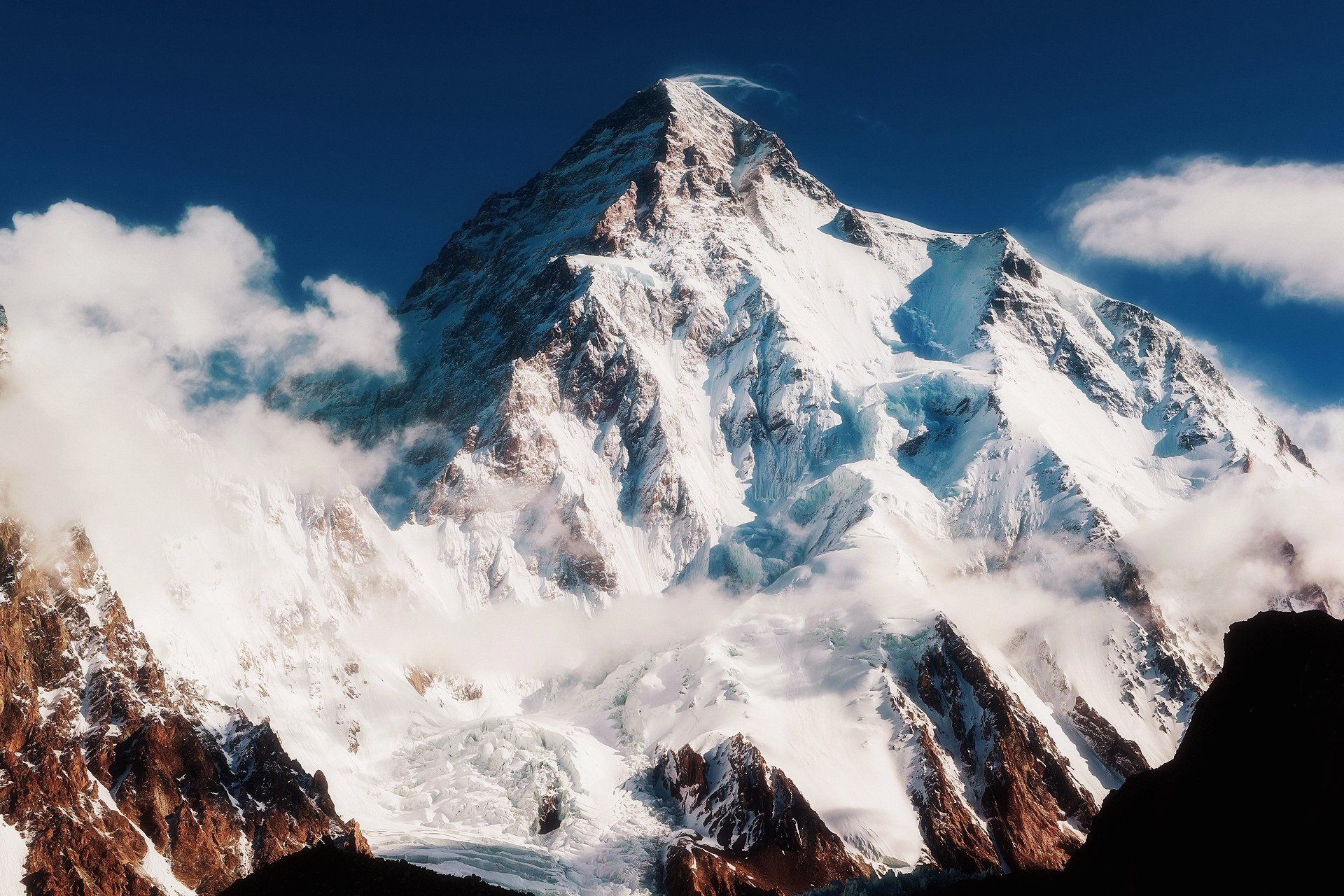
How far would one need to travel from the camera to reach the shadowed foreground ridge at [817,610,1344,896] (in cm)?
1334

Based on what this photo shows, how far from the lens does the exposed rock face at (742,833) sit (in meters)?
118

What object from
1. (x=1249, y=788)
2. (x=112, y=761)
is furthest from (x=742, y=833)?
(x=1249, y=788)

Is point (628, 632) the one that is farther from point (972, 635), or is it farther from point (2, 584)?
point (2, 584)

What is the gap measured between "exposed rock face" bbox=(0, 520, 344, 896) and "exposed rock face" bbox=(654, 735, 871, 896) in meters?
49.2

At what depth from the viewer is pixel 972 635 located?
186375 mm

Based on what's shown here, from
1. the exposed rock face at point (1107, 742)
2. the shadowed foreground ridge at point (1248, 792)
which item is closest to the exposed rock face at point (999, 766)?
the exposed rock face at point (1107, 742)

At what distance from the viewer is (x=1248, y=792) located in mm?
14820

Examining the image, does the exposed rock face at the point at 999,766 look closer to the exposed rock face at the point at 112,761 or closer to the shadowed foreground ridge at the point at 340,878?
the exposed rock face at the point at 112,761

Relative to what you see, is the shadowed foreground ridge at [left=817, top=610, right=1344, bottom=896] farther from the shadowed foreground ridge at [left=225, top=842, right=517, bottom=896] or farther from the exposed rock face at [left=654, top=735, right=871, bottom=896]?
the exposed rock face at [left=654, top=735, right=871, bottom=896]

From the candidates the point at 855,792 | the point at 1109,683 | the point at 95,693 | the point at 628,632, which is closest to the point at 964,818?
the point at 855,792

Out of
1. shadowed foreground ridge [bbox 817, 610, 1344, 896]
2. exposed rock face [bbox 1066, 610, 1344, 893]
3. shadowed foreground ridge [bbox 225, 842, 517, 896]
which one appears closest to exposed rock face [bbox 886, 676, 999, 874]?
shadowed foreground ridge [bbox 225, 842, 517, 896]

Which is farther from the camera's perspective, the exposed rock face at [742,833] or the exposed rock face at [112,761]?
the exposed rock face at [742,833]

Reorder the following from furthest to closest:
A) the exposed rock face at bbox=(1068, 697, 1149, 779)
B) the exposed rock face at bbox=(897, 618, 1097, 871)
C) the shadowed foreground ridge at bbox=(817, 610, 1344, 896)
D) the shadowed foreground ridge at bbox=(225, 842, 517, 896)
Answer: the exposed rock face at bbox=(1068, 697, 1149, 779)
the exposed rock face at bbox=(897, 618, 1097, 871)
the shadowed foreground ridge at bbox=(225, 842, 517, 896)
the shadowed foreground ridge at bbox=(817, 610, 1344, 896)

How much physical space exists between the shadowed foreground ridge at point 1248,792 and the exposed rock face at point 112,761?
10496 centimetres
